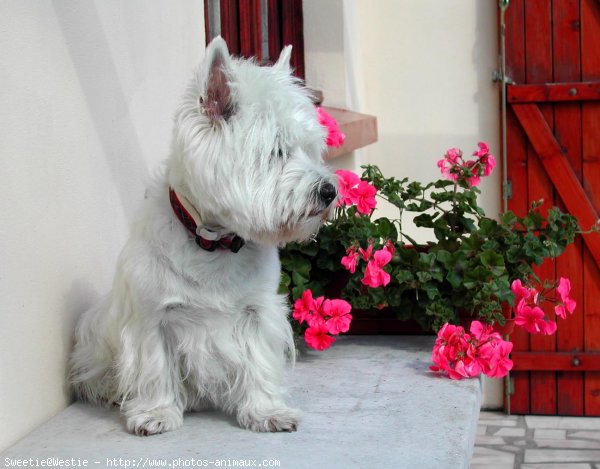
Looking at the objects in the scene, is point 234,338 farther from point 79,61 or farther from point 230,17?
point 230,17

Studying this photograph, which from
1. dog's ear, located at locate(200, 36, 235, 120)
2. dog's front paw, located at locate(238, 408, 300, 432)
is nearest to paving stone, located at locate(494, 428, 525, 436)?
dog's front paw, located at locate(238, 408, 300, 432)

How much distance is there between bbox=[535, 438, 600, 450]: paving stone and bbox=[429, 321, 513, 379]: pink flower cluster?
79.9 inches

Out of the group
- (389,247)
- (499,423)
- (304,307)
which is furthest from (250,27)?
(499,423)

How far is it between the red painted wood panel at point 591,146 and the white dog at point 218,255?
3.23 m

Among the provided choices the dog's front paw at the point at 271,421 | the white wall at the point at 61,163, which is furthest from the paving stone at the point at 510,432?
the dog's front paw at the point at 271,421

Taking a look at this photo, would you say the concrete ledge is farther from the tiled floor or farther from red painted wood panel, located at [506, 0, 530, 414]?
red painted wood panel, located at [506, 0, 530, 414]

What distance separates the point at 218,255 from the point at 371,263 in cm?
85

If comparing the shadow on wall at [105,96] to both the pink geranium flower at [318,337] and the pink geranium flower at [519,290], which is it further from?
the pink geranium flower at [519,290]

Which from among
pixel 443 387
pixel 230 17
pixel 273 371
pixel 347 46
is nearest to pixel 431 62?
pixel 347 46

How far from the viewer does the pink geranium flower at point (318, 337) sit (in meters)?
2.85

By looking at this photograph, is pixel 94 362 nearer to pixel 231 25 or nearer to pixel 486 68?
pixel 231 25

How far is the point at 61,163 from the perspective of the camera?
2.33m

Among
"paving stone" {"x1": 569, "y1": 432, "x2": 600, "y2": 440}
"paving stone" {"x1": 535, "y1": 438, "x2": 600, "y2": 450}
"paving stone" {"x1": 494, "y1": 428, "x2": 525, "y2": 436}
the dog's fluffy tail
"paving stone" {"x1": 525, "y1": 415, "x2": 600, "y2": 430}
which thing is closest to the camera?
the dog's fluffy tail

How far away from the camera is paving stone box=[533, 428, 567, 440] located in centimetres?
470
